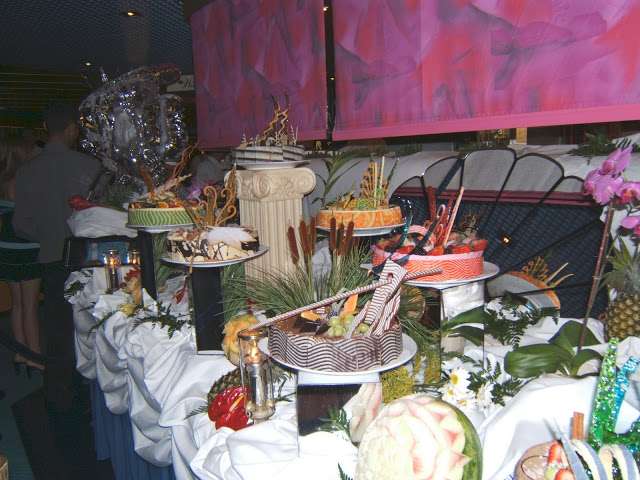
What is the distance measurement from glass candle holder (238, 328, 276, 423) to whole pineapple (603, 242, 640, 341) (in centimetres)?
81

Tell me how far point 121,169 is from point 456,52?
5.71 feet

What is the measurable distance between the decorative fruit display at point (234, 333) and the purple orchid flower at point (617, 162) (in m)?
0.85

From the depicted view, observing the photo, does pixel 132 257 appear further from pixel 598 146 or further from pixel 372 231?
pixel 598 146

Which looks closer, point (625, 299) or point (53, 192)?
point (625, 299)

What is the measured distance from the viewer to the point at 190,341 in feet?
5.13

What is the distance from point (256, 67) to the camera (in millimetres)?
3352

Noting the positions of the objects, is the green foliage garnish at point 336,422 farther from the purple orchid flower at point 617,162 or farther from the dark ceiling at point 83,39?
the dark ceiling at point 83,39

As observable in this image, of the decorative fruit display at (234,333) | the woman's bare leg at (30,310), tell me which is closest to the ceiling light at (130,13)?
the woman's bare leg at (30,310)

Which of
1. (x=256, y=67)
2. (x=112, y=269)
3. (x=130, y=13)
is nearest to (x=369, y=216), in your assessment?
(x=112, y=269)

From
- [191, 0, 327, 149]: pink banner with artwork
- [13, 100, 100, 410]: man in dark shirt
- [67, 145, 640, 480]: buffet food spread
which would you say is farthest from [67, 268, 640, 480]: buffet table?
[191, 0, 327, 149]: pink banner with artwork

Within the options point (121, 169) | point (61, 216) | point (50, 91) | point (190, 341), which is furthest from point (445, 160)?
point (50, 91)

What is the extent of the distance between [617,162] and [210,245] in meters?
0.99

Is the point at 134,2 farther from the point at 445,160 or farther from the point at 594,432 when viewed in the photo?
the point at 594,432

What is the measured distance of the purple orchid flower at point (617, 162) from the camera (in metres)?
0.96
